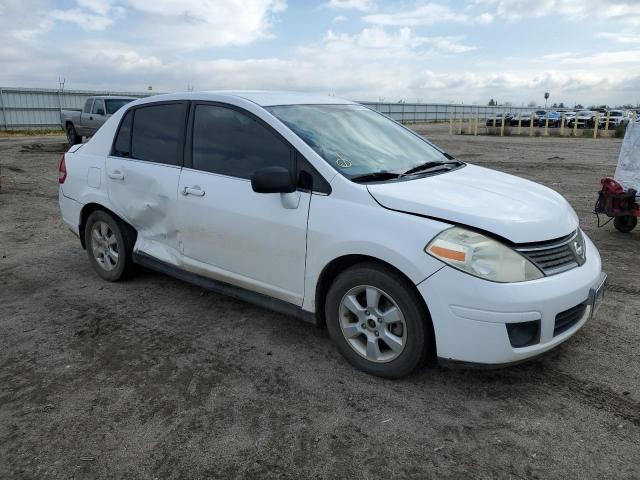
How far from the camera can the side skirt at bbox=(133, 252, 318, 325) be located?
364 centimetres

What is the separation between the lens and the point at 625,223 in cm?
680

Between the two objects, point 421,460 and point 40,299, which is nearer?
point 421,460

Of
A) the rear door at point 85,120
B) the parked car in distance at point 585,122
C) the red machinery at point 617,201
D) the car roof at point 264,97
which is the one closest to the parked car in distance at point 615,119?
the parked car in distance at point 585,122

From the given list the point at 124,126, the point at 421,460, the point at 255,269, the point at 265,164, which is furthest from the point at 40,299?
the point at 421,460

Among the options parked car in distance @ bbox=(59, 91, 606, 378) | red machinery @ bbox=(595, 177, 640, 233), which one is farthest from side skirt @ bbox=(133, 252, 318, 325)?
red machinery @ bbox=(595, 177, 640, 233)

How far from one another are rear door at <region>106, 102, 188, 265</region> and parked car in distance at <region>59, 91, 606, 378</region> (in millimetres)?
16

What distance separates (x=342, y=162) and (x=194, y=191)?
4.07ft

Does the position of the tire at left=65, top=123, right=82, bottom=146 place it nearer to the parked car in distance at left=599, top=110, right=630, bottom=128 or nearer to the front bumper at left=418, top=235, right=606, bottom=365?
the front bumper at left=418, top=235, right=606, bottom=365

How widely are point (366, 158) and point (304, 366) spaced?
149 centimetres

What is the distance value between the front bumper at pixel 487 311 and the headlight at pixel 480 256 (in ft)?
0.14

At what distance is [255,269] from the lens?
148 inches

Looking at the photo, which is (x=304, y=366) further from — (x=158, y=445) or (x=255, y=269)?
(x=158, y=445)

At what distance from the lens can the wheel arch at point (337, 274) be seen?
3.04m

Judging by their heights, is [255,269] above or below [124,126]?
below
